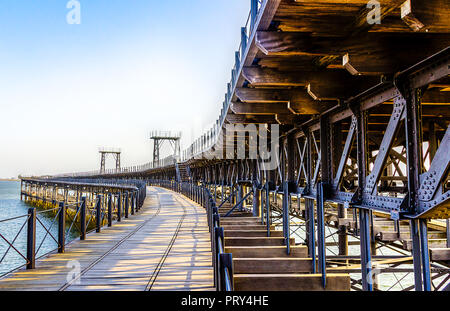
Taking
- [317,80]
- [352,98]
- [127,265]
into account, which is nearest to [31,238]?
[127,265]

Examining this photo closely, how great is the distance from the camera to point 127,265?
360 inches

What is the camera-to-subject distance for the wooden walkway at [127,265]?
24.7 feet

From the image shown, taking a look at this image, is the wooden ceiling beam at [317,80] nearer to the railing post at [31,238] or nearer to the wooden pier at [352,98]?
the wooden pier at [352,98]

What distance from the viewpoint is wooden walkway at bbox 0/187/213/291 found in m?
7.52

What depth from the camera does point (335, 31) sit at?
4.84 m

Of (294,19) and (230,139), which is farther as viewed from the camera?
(230,139)

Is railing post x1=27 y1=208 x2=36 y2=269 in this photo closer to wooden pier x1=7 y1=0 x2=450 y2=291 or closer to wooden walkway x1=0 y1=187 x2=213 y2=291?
wooden walkway x1=0 y1=187 x2=213 y2=291

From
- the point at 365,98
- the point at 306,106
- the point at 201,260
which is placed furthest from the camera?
the point at 201,260

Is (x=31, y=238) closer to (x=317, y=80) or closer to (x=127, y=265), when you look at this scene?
(x=127, y=265)

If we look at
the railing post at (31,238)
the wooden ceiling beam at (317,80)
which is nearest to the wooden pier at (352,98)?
the wooden ceiling beam at (317,80)

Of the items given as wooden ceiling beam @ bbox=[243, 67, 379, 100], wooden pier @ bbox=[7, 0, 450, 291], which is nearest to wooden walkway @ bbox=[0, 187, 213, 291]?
wooden pier @ bbox=[7, 0, 450, 291]
